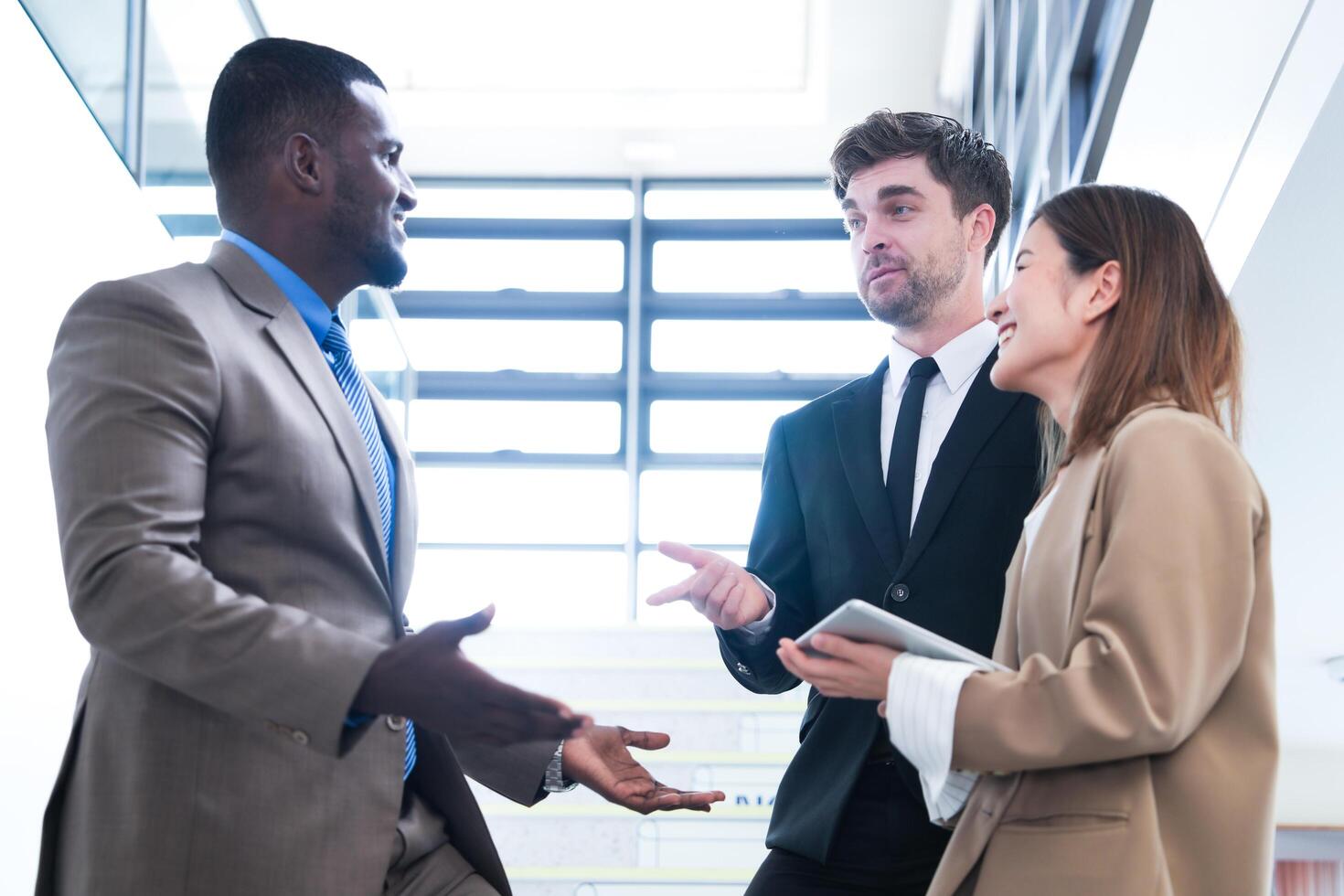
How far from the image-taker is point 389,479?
2104mm

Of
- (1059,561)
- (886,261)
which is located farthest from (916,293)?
(1059,561)

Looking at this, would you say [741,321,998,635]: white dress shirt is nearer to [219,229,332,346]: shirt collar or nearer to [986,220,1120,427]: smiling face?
[986,220,1120,427]: smiling face

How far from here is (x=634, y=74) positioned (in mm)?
9320

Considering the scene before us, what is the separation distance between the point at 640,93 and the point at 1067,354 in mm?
7703

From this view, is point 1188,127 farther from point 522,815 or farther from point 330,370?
point 522,815

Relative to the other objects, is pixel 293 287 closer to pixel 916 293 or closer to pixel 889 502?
pixel 889 502

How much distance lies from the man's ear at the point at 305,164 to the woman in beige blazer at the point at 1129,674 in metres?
1.02

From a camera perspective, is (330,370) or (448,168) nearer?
(330,370)

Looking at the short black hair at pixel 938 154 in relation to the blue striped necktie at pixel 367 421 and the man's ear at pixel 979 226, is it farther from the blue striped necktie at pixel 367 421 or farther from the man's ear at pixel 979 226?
the blue striped necktie at pixel 367 421

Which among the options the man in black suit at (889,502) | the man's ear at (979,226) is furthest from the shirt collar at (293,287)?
the man's ear at (979,226)

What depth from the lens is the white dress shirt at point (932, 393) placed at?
98.9 inches

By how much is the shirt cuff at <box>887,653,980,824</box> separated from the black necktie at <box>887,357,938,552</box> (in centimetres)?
66

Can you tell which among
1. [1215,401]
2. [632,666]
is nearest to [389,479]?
[1215,401]

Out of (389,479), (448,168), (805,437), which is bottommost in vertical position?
(448,168)
